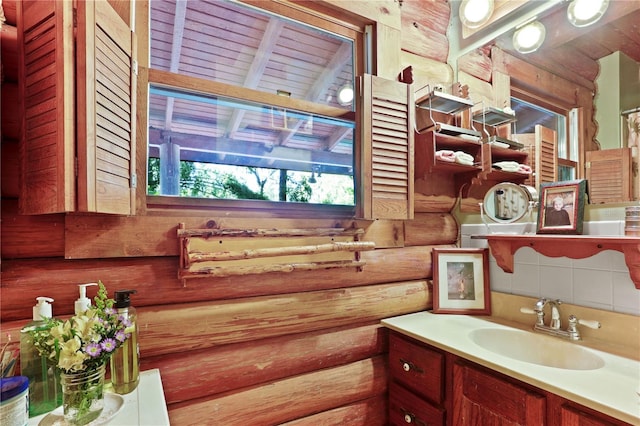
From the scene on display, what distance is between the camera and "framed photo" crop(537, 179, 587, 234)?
49.6 inches

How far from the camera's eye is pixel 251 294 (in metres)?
1.27

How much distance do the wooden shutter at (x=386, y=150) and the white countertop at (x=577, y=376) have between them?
530mm

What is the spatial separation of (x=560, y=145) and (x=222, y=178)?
1500 mm

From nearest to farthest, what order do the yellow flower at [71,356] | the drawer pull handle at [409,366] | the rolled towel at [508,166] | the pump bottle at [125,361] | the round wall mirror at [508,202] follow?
the yellow flower at [71,356], the pump bottle at [125,361], the drawer pull handle at [409,366], the round wall mirror at [508,202], the rolled towel at [508,166]

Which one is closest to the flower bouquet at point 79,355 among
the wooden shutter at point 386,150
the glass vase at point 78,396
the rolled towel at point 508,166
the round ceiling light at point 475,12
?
the glass vase at point 78,396

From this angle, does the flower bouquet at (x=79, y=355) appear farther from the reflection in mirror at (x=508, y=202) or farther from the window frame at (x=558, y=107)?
the window frame at (x=558, y=107)

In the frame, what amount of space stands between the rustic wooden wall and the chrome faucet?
483 millimetres

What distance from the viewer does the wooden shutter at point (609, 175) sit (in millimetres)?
1207

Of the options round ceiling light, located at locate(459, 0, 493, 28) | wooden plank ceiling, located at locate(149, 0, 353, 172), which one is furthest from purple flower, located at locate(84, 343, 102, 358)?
round ceiling light, located at locate(459, 0, 493, 28)

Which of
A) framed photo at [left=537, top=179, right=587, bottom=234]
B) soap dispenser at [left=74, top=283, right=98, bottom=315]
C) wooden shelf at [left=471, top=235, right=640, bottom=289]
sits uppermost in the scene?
framed photo at [left=537, top=179, right=587, bottom=234]

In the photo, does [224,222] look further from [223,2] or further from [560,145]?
[560,145]

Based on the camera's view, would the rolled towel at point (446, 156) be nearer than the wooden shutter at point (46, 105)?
No

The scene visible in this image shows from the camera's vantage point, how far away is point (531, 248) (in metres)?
1.44

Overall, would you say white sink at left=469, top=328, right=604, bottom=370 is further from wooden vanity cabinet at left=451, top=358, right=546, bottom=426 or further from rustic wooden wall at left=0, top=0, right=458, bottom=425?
rustic wooden wall at left=0, top=0, right=458, bottom=425
